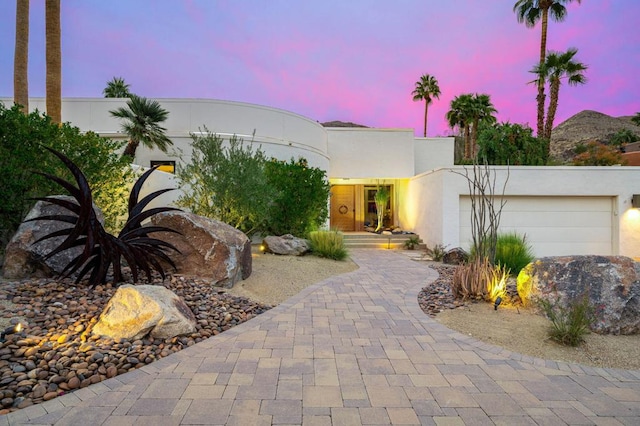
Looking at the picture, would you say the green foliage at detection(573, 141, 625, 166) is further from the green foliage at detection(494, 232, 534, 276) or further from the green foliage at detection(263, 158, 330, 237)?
the green foliage at detection(263, 158, 330, 237)

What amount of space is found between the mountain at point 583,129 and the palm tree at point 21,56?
182 feet

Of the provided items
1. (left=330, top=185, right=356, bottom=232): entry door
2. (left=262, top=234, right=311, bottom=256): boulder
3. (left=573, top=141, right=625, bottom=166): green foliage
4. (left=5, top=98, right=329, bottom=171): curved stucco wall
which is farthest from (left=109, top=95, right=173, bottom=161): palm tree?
(left=573, top=141, right=625, bottom=166): green foliage

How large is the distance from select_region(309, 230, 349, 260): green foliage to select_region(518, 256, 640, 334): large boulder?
5.56 metres

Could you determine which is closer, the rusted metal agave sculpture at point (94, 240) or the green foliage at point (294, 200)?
the rusted metal agave sculpture at point (94, 240)

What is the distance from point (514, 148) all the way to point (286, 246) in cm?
1618

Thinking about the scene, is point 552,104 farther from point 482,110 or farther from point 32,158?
point 32,158

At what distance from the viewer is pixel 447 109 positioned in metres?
32.2

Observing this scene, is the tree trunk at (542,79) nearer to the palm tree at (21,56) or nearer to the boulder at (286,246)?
the boulder at (286,246)

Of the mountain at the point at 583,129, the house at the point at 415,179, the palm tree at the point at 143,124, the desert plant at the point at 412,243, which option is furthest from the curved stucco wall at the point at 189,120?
the mountain at the point at 583,129

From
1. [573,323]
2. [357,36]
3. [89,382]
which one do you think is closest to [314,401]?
[89,382]

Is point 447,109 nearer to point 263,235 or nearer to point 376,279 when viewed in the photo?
point 263,235

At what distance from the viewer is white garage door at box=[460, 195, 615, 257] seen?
1212 cm

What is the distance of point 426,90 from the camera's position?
37.0 m

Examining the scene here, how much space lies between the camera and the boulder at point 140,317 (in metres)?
3.54
